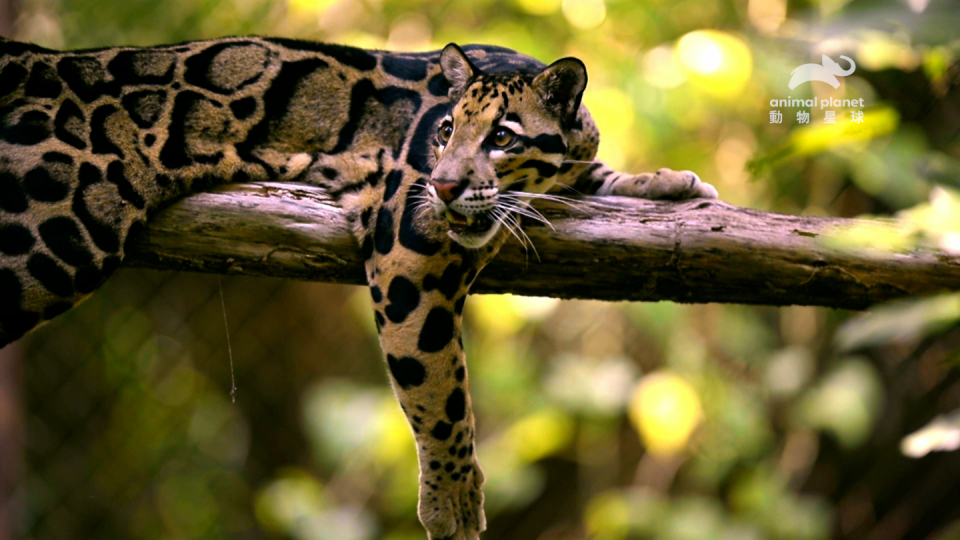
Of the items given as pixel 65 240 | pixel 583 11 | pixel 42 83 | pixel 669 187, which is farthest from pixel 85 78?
pixel 583 11

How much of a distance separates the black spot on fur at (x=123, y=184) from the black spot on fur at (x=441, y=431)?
126 centimetres

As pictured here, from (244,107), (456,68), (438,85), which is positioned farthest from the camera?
(438,85)

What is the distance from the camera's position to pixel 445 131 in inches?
109

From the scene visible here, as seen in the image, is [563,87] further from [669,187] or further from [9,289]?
[9,289]

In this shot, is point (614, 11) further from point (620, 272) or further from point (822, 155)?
point (620, 272)

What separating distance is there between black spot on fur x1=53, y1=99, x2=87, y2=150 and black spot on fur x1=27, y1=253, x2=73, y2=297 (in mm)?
408

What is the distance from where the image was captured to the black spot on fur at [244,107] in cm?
299

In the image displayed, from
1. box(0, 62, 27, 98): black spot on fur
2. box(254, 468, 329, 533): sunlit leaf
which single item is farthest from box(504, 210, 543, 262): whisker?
box(254, 468, 329, 533): sunlit leaf

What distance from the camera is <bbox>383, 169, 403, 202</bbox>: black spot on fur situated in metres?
2.86

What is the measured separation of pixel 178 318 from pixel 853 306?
3843 mm

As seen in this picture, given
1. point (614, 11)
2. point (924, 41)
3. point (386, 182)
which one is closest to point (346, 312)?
point (386, 182)

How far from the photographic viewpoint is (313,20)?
497 cm

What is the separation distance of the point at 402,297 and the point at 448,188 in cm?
43

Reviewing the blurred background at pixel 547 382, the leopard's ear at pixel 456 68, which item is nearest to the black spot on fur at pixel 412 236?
the leopard's ear at pixel 456 68
